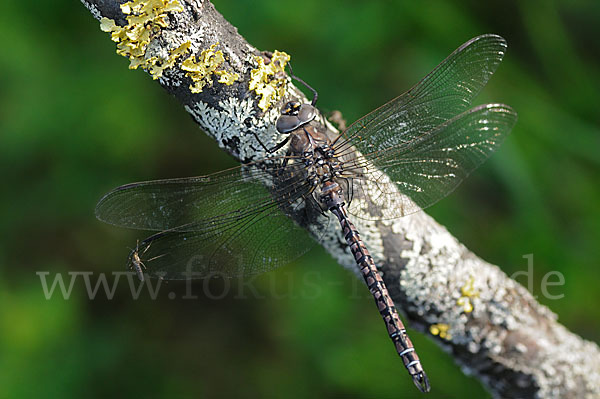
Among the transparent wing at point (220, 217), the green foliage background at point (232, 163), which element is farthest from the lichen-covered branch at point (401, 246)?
the green foliage background at point (232, 163)

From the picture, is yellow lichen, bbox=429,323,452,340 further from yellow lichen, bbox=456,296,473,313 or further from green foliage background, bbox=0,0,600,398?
green foliage background, bbox=0,0,600,398

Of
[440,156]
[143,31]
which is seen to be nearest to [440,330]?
[440,156]

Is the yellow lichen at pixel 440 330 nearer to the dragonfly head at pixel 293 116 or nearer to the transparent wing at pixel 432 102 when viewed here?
the transparent wing at pixel 432 102

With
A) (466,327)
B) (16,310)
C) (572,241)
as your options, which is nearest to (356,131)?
(466,327)

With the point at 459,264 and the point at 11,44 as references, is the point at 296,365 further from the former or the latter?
the point at 11,44

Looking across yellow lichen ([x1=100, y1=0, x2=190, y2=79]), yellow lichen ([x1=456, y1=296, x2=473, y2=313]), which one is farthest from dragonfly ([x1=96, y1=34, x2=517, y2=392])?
yellow lichen ([x1=100, y1=0, x2=190, y2=79])
